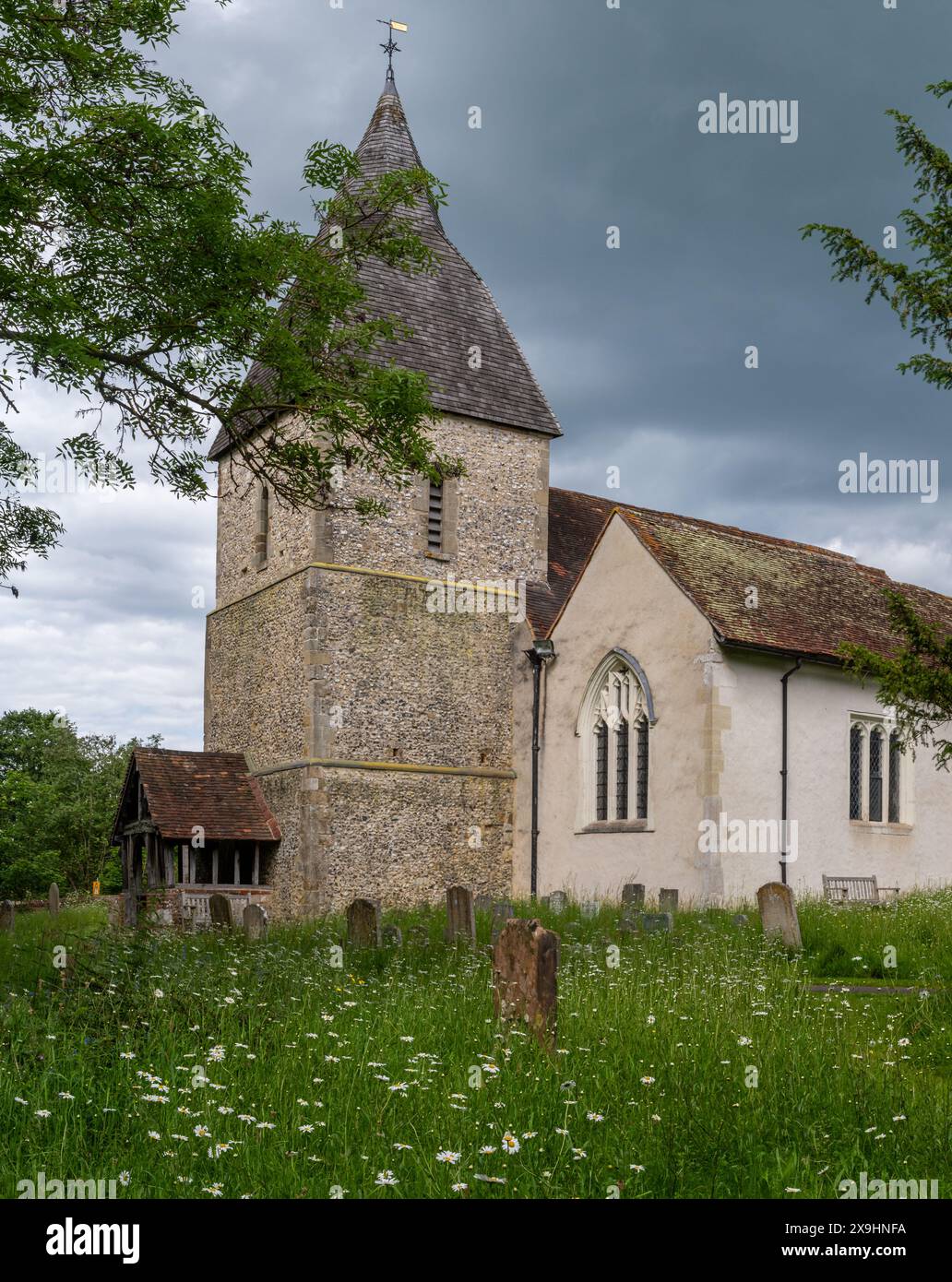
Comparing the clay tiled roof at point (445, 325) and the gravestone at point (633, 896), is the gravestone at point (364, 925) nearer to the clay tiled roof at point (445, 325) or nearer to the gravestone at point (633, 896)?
the gravestone at point (633, 896)

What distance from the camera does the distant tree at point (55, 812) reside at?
50.3 metres

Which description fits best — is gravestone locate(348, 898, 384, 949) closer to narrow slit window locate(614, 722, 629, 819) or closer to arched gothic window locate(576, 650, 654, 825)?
arched gothic window locate(576, 650, 654, 825)

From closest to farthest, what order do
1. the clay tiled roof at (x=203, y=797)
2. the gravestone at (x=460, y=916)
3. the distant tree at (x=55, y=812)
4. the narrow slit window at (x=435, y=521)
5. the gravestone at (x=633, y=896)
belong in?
the gravestone at (x=460, y=916)
the gravestone at (x=633, y=896)
the clay tiled roof at (x=203, y=797)
the narrow slit window at (x=435, y=521)
the distant tree at (x=55, y=812)

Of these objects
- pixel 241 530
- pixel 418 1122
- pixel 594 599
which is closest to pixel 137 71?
pixel 418 1122

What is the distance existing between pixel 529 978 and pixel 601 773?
56.2 ft

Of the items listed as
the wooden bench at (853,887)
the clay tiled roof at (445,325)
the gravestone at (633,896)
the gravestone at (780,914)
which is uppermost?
the clay tiled roof at (445,325)

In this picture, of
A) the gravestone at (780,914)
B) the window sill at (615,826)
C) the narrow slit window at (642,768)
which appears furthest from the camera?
the narrow slit window at (642,768)

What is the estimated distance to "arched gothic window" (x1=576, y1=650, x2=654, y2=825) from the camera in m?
22.9

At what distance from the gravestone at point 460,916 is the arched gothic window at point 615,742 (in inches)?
393

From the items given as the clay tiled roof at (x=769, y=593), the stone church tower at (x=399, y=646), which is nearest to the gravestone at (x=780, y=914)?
the clay tiled roof at (x=769, y=593)

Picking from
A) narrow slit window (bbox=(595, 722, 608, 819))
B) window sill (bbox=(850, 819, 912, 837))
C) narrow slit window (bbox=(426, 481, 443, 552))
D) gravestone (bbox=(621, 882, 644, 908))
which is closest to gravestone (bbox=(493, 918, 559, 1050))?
gravestone (bbox=(621, 882, 644, 908))

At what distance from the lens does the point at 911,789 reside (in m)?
23.8

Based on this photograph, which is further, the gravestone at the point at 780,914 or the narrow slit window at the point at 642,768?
the narrow slit window at the point at 642,768

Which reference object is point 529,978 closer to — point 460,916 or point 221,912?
point 460,916
